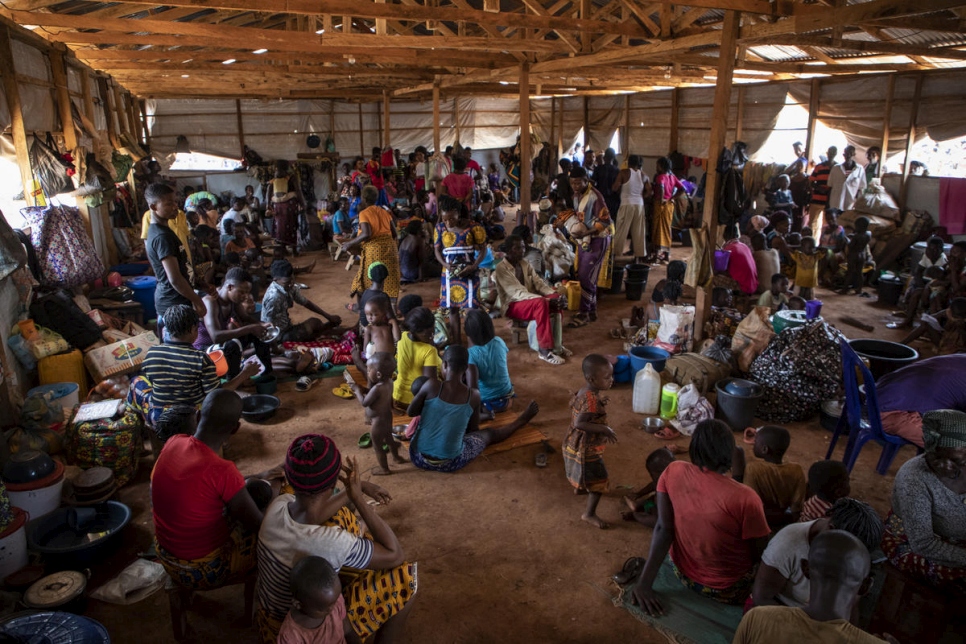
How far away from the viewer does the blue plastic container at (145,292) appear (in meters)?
7.50

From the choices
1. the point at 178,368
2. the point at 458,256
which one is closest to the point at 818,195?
the point at 458,256

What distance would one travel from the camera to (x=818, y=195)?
11008 mm

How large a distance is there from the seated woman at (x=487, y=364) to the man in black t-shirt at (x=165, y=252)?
227cm

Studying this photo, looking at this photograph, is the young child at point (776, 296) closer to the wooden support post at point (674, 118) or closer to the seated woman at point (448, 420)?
the seated woman at point (448, 420)

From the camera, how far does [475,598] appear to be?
129 inches

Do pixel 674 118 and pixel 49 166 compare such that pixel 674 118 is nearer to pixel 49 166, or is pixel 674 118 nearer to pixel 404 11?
pixel 404 11

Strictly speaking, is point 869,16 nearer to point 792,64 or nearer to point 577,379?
point 577,379

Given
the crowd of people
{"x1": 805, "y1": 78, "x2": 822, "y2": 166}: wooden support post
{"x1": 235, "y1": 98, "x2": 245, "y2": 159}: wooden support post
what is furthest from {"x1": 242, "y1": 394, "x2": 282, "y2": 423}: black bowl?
{"x1": 235, "y1": 98, "x2": 245, "y2": 159}: wooden support post

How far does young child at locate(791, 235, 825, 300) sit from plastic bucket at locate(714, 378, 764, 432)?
11.4 ft

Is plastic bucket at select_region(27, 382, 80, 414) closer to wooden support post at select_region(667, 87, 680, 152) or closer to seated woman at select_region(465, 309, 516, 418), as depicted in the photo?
seated woman at select_region(465, 309, 516, 418)

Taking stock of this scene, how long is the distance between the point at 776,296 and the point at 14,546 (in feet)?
22.9

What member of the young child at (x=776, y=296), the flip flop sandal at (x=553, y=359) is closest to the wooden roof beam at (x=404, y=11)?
the young child at (x=776, y=296)

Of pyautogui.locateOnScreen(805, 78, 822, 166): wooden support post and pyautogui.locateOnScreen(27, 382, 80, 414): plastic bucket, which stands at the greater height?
pyautogui.locateOnScreen(805, 78, 822, 166): wooden support post

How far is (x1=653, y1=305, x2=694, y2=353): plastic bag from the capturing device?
6371mm
